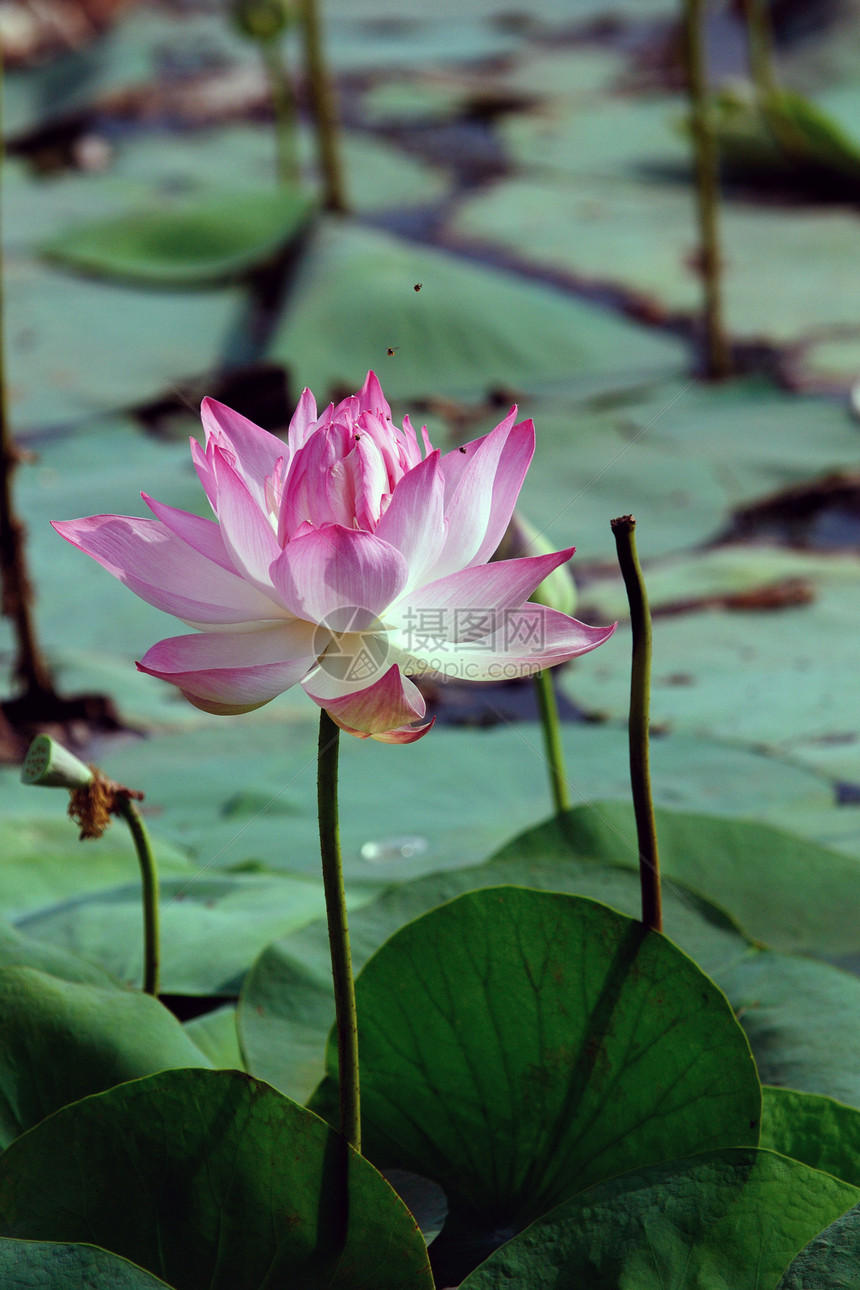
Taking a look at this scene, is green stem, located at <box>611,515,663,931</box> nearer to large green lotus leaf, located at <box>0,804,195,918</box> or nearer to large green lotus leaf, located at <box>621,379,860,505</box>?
large green lotus leaf, located at <box>0,804,195,918</box>

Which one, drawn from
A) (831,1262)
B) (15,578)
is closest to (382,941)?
(831,1262)

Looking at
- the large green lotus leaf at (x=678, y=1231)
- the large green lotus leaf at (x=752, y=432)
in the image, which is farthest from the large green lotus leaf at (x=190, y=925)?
the large green lotus leaf at (x=752, y=432)

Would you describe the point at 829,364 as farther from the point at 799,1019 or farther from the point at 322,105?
the point at 799,1019

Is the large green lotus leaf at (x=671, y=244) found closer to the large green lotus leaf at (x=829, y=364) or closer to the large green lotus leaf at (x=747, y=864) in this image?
the large green lotus leaf at (x=829, y=364)

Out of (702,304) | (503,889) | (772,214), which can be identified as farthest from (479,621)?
(772,214)

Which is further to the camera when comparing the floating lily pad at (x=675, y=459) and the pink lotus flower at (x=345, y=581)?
the floating lily pad at (x=675, y=459)
